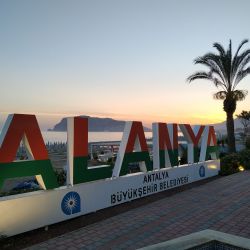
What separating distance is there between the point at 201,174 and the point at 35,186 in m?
6.77

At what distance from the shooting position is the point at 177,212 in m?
8.61

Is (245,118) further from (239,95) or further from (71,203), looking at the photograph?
(71,203)

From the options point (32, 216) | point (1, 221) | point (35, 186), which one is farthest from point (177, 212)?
point (35, 186)

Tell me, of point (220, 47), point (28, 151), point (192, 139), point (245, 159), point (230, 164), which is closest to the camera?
point (28, 151)

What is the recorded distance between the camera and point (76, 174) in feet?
26.7

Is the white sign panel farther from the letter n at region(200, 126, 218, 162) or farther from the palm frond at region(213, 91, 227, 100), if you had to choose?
the palm frond at region(213, 91, 227, 100)

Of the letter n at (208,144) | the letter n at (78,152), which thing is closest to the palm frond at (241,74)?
the letter n at (208,144)

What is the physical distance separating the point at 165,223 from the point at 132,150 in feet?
9.92

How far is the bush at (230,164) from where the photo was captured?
637 inches

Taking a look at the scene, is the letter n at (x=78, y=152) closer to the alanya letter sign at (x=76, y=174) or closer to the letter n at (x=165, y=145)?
the alanya letter sign at (x=76, y=174)

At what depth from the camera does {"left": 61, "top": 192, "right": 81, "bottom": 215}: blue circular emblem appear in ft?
25.6

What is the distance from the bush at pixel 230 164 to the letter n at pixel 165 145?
4.55 meters

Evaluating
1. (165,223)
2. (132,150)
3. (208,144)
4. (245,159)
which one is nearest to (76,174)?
(165,223)

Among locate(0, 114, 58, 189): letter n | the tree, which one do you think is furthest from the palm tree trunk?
the tree
